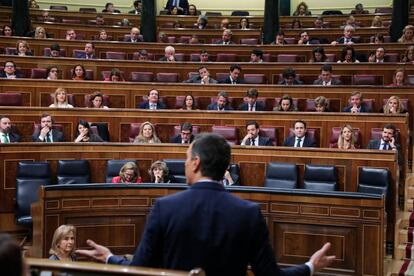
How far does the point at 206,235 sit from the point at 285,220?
2823mm

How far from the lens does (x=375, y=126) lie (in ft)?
21.7

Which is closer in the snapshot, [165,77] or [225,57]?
[165,77]

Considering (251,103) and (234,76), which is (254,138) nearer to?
(251,103)

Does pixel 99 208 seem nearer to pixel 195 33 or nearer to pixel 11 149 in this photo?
pixel 11 149

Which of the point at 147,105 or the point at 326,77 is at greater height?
the point at 326,77

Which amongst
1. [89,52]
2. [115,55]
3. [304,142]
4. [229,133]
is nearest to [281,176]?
[304,142]

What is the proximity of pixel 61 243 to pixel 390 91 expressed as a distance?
4.90 m

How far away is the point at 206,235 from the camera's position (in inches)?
77.4

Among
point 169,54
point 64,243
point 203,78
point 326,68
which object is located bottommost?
point 64,243

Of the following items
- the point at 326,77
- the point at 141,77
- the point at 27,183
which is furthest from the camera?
the point at 141,77

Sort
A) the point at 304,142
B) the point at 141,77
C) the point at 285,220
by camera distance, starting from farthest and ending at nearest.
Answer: the point at 141,77
the point at 304,142
the point at 285,220

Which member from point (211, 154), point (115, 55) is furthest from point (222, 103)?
point (211, 154)

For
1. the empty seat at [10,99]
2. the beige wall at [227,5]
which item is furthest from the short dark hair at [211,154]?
the beige wall at [227,5]

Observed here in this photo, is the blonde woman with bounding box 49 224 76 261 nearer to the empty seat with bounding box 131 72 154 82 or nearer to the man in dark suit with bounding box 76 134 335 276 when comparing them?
the man in dark suit with bounding box 76 134 335 276
